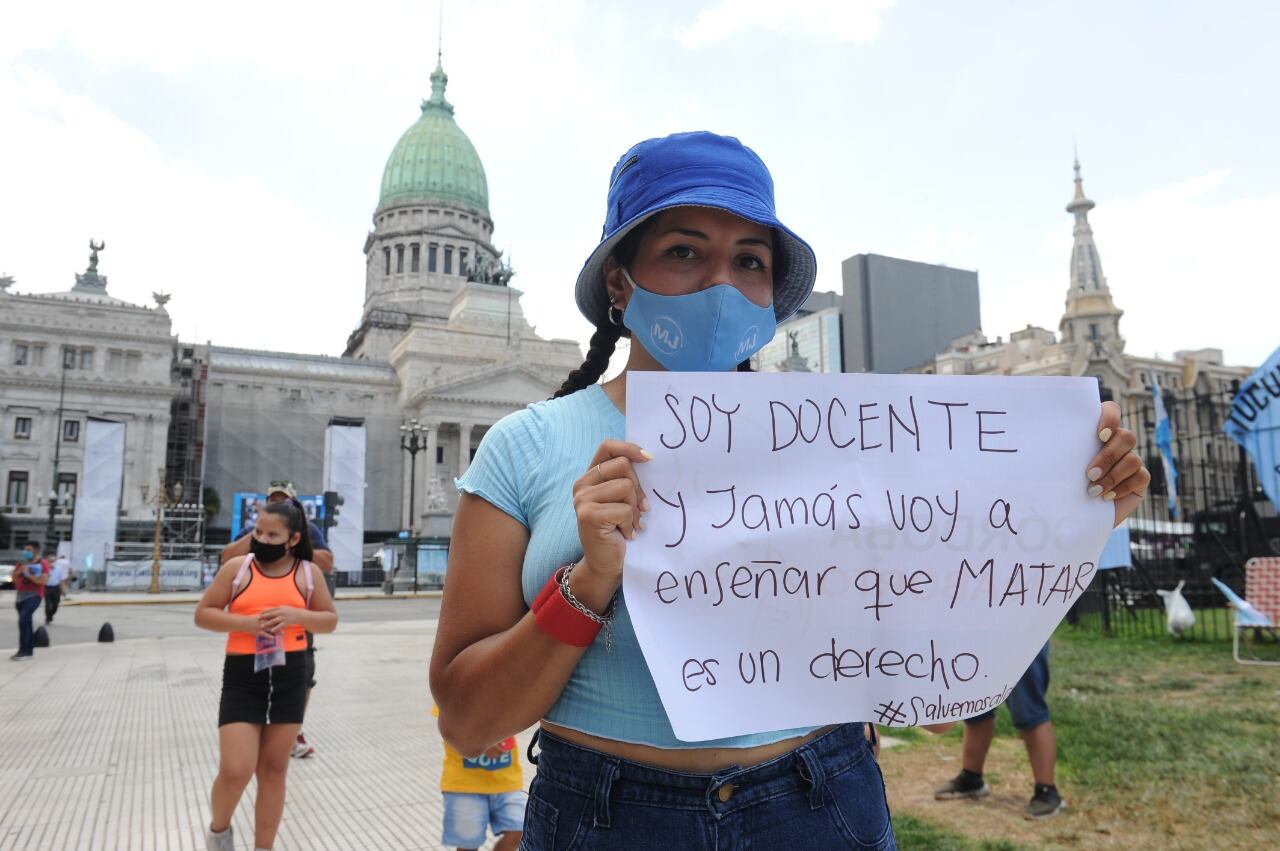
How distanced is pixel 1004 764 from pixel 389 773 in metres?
4.49

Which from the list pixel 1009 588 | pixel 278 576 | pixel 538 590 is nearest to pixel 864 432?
pixel 1009 588

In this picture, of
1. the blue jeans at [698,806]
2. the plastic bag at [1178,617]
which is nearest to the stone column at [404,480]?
the plastic bag at [1178,617]

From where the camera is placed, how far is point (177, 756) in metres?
6.90

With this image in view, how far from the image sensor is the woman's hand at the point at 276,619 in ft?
15.1

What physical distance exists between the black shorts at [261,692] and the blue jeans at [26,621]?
11.0m

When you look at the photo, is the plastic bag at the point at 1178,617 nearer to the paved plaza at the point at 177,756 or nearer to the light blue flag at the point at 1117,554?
the light blue flag at the point at 1117,554

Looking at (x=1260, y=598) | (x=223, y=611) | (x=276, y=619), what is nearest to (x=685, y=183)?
(x=276, y=619)

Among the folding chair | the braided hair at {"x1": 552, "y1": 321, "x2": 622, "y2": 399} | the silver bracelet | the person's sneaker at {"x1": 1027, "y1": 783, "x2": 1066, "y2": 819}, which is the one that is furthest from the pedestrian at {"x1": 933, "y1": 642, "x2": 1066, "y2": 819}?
the folding chair

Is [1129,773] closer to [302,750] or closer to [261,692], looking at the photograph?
[261,692]

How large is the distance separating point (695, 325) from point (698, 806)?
923mm

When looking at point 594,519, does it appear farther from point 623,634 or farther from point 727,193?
point 727,193

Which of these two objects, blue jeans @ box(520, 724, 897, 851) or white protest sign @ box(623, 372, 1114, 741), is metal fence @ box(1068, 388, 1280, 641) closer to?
white protest sign @ box(623, 372, 1114, 741)

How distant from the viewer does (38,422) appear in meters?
56.0

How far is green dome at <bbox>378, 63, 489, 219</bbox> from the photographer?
8256cm
